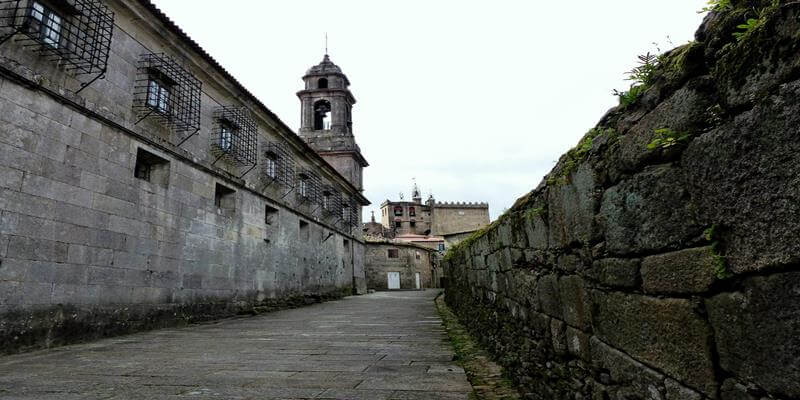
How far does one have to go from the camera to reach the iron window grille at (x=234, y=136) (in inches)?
453

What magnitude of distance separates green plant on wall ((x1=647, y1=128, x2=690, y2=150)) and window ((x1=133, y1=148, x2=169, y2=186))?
9.40 metres

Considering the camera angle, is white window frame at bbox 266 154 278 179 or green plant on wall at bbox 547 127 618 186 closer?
green plant on wall at bbox 547 127 618 186

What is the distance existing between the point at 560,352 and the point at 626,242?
1129mm

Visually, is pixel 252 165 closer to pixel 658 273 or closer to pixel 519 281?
pixel 519 281

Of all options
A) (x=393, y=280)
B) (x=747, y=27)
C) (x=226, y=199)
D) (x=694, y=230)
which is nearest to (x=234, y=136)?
(x=226, y=199)

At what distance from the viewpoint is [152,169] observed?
9.22 metres

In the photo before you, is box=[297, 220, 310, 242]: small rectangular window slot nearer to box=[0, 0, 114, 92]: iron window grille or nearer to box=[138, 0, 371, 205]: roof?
box=[138, 0, 371, 205]: roof

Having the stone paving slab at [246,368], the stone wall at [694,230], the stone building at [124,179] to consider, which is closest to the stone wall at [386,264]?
the stone building at [124,179]

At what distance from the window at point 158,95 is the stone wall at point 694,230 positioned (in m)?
8.94

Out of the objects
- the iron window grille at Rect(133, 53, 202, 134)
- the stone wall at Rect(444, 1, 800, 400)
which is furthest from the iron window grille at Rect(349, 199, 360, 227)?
the stone wall at Rect(444, 1, 800, 400)

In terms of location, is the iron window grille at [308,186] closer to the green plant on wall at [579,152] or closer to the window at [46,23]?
the window at [46,23]

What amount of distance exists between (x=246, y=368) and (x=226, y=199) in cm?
838

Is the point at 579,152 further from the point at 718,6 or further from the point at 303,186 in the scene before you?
the point at 303,186

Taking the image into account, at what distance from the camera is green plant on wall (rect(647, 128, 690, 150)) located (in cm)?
154
